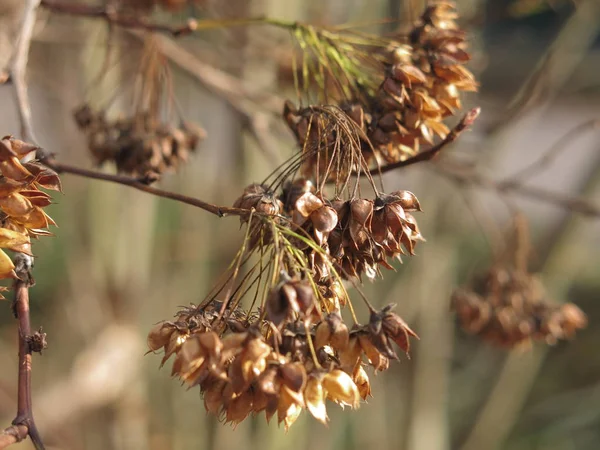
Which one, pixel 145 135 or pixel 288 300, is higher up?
pixel 288 300

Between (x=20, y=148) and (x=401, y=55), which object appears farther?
(x=401, y=55)

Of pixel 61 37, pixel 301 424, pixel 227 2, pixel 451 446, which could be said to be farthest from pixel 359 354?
pixel 451 446

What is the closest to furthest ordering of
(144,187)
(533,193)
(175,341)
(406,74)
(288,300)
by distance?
(288,300) < (175,341) < (144,187) < (406,74) < (533,193)

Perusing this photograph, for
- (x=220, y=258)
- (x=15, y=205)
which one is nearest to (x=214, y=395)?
(x=15, y=205)

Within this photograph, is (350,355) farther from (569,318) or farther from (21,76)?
(569,318)

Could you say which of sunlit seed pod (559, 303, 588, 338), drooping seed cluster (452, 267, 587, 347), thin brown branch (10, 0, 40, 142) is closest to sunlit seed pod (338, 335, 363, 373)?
thin brown branch (10, 0, 40, 142)

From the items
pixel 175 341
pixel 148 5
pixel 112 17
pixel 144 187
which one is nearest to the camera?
pixel 175 341

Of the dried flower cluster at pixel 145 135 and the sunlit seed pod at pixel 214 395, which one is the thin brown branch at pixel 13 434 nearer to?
the sunlit seed pod at pixel 214 395
